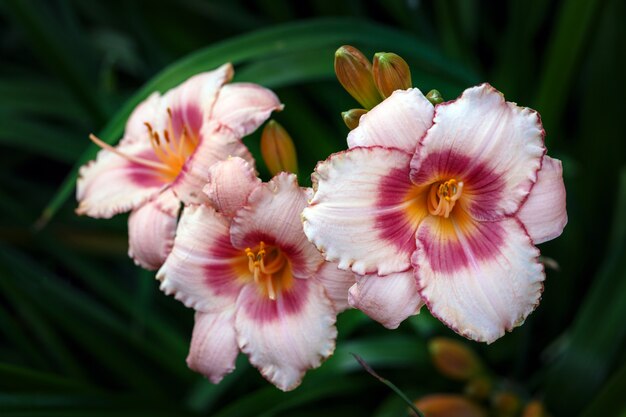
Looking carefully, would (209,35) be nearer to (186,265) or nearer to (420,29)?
(420,29)

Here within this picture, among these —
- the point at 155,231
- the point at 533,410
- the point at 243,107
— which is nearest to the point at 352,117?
the point at 243,107

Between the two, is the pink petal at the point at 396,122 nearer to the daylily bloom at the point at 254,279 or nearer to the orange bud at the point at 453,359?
the daylily bloom at the point at 254,279

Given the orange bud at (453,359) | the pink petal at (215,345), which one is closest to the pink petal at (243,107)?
the pink petal at (215,345)

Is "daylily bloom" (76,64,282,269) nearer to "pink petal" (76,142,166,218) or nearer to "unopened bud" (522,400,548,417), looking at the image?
"pink petal" (76,142,166,218)

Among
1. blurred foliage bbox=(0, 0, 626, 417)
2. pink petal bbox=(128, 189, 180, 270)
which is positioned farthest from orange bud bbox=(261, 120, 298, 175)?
blurred foliage bbox=(0, 0, 626, 417)

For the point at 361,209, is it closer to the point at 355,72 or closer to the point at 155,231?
the point at 355,72
